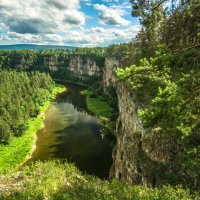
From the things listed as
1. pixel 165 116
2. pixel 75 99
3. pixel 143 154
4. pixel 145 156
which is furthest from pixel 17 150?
pixel 75 99

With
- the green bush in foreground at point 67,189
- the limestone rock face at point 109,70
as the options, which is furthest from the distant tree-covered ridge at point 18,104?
the green bush in foreground at point 67,189

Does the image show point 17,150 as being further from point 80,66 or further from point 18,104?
point 80,66

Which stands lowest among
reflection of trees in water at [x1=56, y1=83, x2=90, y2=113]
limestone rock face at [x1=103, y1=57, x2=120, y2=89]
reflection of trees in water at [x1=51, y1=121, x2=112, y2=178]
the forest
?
reflection of trees in water at [x1=56, y1=83, x2=90, y2=113]

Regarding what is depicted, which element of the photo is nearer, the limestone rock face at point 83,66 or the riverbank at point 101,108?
the riverbank at point 101,108

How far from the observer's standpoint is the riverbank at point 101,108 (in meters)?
78.3

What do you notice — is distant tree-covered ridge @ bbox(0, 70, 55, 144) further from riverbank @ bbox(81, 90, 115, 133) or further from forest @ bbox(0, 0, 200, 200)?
forest @ bbox(0, 0, 200, 200)

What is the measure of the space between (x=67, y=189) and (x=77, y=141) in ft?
144

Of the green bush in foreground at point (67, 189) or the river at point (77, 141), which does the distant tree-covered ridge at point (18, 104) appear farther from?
the green bush in foreground at point (67, 189)

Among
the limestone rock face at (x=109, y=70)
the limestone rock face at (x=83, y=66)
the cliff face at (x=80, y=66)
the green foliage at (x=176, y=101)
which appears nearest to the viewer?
the green foliage at (x=176, y=101)

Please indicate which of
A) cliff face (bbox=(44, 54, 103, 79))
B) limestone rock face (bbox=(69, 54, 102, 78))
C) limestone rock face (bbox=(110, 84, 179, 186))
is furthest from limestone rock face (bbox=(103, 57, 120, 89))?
limestone rock face (bbox=(110, 84, 179, 186))

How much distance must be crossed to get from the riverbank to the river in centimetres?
194

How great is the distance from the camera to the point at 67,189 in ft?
67.9

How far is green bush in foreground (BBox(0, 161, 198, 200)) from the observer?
1683cm

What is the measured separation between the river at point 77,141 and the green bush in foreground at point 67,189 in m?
26.1
